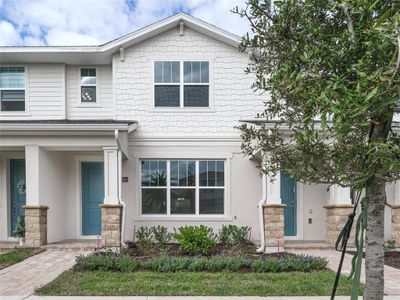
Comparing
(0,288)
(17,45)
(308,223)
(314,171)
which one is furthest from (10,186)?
(314,171)

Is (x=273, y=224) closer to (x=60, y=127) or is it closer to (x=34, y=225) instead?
(x=60, y=127)

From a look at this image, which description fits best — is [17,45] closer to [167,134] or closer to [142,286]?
[167,134]

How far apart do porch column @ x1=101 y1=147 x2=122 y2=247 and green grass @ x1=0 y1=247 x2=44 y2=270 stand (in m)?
1.72

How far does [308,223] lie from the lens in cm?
1096

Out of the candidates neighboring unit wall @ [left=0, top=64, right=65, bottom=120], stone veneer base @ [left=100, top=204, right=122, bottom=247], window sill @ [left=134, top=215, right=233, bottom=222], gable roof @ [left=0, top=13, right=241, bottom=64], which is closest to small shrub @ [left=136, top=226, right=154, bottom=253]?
window sill @ [left=134, top=215, right=233, bottom=222]

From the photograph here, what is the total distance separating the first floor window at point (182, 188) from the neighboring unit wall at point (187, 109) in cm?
99

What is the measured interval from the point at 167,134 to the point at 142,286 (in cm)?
569

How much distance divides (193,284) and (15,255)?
4.96 m

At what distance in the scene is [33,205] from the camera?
955cm

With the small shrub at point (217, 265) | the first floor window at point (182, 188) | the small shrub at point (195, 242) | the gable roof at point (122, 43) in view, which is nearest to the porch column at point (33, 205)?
the first floor window at point (182, 188)

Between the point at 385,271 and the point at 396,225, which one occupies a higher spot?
the point at 396,225

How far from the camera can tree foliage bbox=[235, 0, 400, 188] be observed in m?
1.91

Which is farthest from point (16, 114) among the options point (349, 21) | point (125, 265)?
point (349, 21)

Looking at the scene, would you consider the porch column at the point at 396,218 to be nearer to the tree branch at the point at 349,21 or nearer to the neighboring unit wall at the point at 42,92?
the tree branch at the point at 349,21
